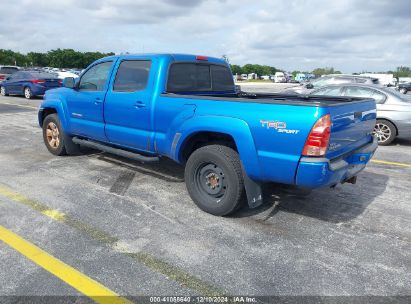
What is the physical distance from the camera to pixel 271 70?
477 feet

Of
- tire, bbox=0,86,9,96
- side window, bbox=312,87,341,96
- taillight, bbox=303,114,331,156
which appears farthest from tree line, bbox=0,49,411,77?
taillight, bbox=303,114,331,156

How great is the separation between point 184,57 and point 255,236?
270 cm

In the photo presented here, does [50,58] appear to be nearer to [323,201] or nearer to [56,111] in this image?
[56,111]

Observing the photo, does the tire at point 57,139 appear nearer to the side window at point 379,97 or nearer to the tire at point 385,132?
the tire at point 385,132

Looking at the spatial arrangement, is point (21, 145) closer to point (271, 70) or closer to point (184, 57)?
point (184, 57)

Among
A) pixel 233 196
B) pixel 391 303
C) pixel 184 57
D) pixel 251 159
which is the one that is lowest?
pixel 391 303

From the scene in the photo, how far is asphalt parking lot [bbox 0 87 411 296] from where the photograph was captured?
3.01 metres

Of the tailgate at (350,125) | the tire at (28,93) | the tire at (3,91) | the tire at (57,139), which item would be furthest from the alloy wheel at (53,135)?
the tire at (3,91)

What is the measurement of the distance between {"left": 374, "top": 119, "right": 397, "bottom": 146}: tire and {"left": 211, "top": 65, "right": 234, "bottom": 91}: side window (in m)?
4.69

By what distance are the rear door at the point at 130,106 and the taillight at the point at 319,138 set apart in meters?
2.20

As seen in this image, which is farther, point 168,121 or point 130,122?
point 130,122

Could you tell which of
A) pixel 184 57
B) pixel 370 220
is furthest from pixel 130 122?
pixel 370 220

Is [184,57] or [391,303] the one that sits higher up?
[184,57]

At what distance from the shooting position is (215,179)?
4316mm
